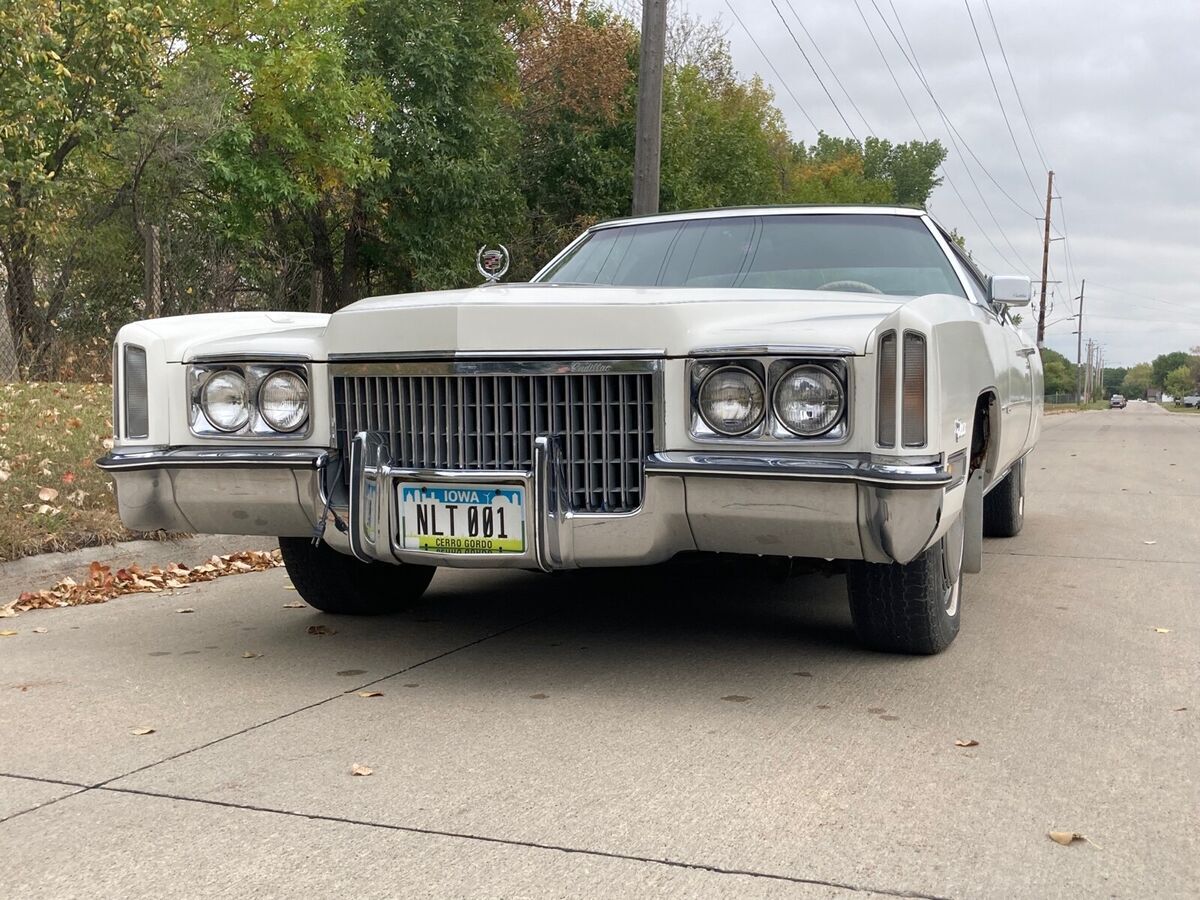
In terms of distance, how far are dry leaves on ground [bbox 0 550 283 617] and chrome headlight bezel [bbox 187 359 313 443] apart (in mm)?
1440

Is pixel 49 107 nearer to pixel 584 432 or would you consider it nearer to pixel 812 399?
pixel 584 432

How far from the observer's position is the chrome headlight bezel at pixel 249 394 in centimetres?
399

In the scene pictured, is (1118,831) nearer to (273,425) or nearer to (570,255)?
(273,425)

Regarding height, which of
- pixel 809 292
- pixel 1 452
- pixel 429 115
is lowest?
pixel 1 452

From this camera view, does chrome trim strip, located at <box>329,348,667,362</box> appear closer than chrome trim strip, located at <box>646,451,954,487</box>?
No

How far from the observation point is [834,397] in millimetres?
3506

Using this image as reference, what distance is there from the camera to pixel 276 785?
2955mm

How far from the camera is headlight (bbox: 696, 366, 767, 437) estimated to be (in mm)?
3566

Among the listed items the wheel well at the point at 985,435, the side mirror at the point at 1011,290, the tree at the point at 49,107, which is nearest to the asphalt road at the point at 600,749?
the wheel well at the point at 985,435

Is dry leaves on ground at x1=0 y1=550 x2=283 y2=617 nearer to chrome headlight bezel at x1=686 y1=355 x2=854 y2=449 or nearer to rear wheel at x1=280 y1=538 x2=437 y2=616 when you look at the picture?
rear wheel at x1=280 y1=538 x2=437 y2=616

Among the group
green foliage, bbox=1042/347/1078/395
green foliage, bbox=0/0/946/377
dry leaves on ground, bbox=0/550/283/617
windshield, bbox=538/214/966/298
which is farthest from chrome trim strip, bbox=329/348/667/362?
green foliage, bbox=1042/347/1078/395

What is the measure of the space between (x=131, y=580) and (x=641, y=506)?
3228 mm

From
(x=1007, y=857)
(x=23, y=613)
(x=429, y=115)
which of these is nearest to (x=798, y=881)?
(x=1007, y=857)

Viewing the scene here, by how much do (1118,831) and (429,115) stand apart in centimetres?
2389
